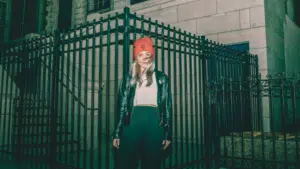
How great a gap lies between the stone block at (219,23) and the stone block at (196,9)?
0.20 m

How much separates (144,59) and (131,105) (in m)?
0.62

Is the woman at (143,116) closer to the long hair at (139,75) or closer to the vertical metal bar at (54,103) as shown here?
the long hair at (139,75)

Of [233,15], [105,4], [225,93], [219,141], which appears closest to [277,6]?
[233,15]

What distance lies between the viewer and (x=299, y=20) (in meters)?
11.0

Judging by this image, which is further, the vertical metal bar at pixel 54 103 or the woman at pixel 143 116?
the vertical metal bar at pixel 54 103

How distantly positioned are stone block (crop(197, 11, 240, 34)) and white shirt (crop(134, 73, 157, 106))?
583cm

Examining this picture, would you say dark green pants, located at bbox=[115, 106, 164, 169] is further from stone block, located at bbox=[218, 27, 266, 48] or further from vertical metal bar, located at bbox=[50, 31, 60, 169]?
stone block, located at bbox=[218, 27, 266, 48]

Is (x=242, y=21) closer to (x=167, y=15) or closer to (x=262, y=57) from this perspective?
(x=262, y=57)

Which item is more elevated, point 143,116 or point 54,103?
point 54,103

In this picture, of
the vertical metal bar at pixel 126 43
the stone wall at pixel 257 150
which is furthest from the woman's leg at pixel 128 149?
the stone wall at pixel 257 150

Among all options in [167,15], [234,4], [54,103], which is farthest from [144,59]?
[167,15]

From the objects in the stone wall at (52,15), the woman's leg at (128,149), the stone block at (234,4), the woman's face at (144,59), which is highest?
the stone wall at (52,15)

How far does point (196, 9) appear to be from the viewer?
347 inches

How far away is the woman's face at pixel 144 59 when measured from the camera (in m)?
3.21
